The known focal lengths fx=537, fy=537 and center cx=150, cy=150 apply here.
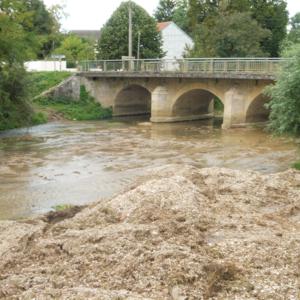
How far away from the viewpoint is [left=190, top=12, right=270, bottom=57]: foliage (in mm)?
48656

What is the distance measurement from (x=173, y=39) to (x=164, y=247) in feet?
217

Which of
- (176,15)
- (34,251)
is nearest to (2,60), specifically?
(34,251)

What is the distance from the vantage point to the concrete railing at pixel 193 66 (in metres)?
34.9

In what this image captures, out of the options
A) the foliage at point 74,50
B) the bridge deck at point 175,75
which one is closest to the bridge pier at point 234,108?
the bridge deck at point 175,75

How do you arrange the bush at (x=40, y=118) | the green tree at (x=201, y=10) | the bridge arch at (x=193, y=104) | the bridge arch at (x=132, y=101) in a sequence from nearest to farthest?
1. the bush at (x=40, y=118)
2. the bridge arch at (x=193, y=104)
3. the bridge arch at (x=132, y=101)
4. the green tree at (x=201, y=10)

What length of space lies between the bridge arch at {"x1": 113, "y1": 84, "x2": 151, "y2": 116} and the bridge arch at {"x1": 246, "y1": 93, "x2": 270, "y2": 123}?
1295 centimetres

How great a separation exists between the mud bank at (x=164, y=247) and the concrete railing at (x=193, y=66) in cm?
1867

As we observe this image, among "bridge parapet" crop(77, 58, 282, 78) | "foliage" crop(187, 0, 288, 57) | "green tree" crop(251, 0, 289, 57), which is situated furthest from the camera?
"green tree" crop(251, 0, 289, 57)

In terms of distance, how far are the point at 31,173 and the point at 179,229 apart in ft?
41.0

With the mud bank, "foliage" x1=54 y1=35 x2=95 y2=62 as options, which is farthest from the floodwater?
"foliage" x1=54 y1=35 x2=95 y2=62

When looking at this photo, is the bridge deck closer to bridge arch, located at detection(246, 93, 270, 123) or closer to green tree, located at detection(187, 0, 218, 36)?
bridge arch, located at detection(246, 93, 270, 123)

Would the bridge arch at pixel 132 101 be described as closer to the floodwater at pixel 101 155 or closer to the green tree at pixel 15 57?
the floodwater at pixel 101 155

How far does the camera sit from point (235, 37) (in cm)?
4869

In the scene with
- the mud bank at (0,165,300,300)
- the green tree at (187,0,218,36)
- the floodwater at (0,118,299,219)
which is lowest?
the floodwater at (0,118,299,219)
